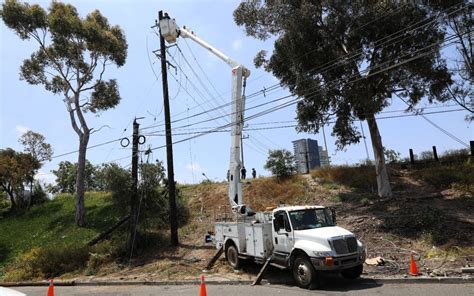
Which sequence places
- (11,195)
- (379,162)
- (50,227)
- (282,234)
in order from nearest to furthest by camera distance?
(282,234) < (379,162) < (50,227) < (11,195)

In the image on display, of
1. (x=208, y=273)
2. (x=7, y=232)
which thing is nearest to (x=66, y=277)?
(x=208, y=273)

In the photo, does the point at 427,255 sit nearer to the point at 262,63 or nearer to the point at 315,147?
the point at 262,63

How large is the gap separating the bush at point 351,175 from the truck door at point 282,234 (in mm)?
12381

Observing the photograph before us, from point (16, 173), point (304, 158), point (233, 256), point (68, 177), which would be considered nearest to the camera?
point (233, 256)

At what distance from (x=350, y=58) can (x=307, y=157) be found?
11265 mm

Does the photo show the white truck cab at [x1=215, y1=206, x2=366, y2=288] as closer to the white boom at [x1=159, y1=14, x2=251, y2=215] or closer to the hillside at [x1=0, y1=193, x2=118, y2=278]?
the white boom at [x1=159, y1=14, x2=251, y2=215]

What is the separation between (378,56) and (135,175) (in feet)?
45.5

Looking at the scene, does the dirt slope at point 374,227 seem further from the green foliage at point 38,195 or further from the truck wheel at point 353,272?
the green foliage at point 38,195

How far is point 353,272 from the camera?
43.2 ft

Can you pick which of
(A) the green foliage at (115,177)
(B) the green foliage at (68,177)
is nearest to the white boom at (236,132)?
(A) the green foliage at (115,177)

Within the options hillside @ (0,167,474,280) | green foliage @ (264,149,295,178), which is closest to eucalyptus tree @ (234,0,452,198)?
hillside @ (0,167,474,280)

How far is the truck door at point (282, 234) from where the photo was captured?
44.6 ft

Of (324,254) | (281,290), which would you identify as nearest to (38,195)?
(281,290)

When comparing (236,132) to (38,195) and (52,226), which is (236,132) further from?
(38,195)
